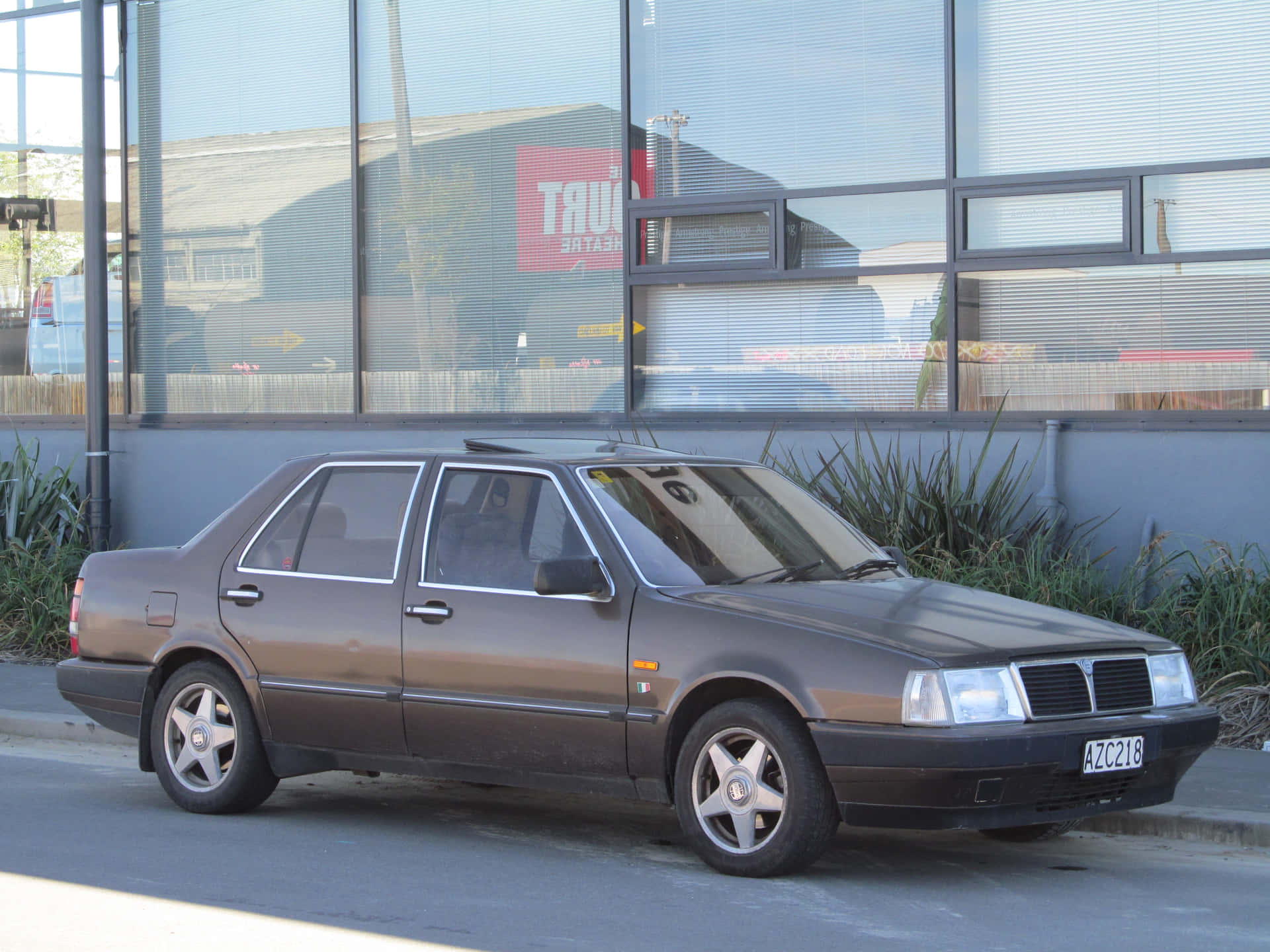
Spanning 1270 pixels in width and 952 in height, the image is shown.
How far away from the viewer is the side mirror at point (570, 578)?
5910 millimetres

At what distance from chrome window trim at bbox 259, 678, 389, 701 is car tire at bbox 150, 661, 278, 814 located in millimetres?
198

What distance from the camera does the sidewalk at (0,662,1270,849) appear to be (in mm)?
6477

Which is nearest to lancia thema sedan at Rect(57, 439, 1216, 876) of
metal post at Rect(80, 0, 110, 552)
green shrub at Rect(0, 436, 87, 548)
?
green shrub at Rect(0, 436, 87, 548)

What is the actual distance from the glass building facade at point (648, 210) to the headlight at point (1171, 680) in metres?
4.43

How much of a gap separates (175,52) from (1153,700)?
435 inches

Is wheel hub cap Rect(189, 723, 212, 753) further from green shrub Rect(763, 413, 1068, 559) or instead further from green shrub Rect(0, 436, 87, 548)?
green shrub Rect(0, 436, 87, 548)

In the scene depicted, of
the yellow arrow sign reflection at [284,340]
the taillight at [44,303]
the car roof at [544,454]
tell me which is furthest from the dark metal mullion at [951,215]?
the taillight at [44,303]

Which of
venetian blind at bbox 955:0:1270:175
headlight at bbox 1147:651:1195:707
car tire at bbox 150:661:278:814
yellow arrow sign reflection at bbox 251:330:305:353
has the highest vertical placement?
venetian blind at bbox 955:0:1270:175

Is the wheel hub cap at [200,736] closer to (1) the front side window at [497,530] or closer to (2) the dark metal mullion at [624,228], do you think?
(1) the front side window at [497,530]

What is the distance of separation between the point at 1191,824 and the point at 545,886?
8.89 feet

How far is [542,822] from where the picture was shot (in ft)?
22.9

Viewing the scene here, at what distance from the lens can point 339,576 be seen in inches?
265

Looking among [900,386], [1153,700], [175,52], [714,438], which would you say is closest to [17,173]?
[175,52]

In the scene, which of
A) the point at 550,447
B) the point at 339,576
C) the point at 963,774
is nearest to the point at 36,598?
the point at 339,576
